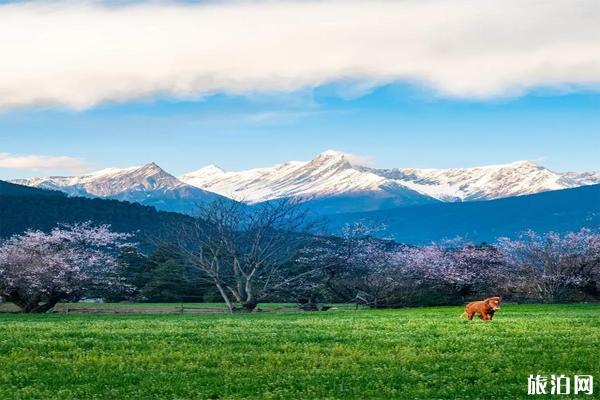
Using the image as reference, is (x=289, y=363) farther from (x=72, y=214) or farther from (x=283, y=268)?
(x=72, y=214)

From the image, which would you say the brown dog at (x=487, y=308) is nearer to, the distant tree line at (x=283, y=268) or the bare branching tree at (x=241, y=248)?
the distant tree line at (x=283, y=268)

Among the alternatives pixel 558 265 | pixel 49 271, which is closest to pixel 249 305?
pixel 49 271

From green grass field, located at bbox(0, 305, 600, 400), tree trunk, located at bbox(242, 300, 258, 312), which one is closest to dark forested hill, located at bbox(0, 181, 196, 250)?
tree trunk, located at bbox(242, 300, 258, 312)

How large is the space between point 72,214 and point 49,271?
361 feet

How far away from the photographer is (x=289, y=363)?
18500mm

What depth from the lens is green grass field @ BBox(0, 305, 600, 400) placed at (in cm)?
1509

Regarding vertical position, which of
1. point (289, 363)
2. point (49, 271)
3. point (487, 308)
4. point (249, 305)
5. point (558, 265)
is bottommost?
point (249, 305)

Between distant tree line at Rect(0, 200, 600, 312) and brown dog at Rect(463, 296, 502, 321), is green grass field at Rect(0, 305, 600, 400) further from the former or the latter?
distant tree line at Rect(0, 200, 600, 312)

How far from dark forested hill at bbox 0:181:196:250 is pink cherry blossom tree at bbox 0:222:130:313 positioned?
77243 mm

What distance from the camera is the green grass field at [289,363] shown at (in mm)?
15086

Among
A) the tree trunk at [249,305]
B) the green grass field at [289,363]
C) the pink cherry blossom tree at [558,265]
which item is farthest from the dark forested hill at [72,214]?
the green grass field at [289,363]

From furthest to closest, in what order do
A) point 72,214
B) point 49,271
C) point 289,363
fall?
point 72,214, point 49,271, point 289,363

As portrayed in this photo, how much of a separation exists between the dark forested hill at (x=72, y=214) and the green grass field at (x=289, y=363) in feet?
413

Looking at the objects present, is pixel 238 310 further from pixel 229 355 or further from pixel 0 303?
pixel 229 355
